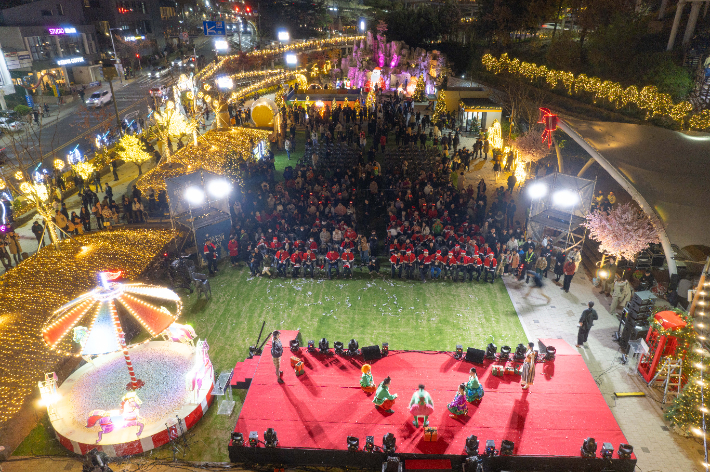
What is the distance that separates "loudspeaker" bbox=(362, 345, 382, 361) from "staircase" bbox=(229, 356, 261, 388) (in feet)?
9.08

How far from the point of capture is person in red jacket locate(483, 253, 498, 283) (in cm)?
1470

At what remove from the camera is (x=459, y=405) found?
9508 mm

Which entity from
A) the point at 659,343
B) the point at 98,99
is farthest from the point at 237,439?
the point at 98,99

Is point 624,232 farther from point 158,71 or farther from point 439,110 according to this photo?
point 158,71

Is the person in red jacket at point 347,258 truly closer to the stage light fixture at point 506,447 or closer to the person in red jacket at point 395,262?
the person in red jacket at point 395,262

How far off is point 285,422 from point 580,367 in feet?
23.5

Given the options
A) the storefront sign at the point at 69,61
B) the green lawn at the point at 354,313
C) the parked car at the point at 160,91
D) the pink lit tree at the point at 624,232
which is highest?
the storefront sign at the point at 69,61

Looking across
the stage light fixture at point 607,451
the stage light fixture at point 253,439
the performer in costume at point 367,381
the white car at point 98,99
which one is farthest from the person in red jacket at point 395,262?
the white car at point 98,99

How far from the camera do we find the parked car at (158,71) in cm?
4319

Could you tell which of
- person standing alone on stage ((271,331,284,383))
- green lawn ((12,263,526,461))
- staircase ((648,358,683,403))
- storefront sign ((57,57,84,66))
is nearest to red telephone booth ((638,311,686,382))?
staircase ((648,358,683,403))

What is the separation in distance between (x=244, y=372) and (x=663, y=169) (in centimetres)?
1449

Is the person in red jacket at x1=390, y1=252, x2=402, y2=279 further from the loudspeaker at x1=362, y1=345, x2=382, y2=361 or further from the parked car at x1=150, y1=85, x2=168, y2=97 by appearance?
the parked car at x1=150, y1=85, x2=168, y2=97

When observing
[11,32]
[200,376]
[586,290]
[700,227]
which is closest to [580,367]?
[586,290]

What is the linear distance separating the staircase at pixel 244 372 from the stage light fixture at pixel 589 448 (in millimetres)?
7396
